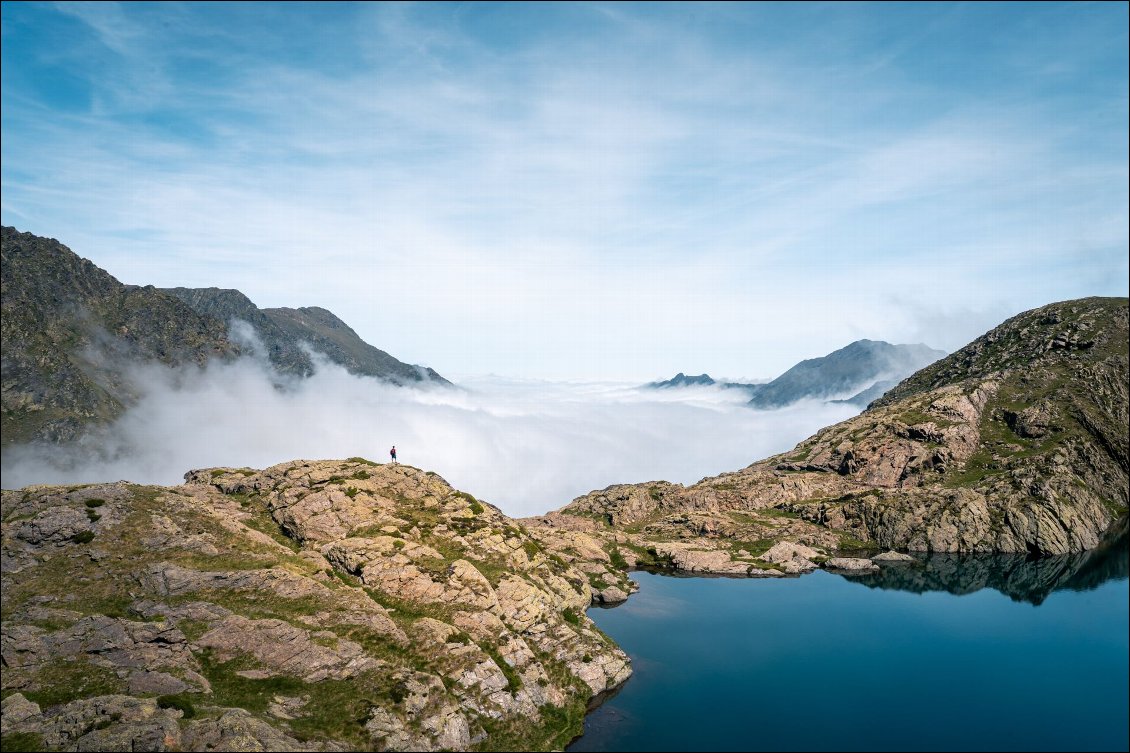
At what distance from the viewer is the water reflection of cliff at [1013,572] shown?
483ft

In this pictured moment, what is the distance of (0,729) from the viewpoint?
55.1 meters

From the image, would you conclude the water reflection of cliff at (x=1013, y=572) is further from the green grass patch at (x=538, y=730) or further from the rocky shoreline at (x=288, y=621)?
the green grass patch at (x=538, y=730)

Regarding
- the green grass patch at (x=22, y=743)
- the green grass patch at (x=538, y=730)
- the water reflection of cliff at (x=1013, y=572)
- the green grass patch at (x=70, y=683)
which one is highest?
the green grass patch at (x=70, y=683)

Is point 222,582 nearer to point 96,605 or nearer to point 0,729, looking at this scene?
point 96,605

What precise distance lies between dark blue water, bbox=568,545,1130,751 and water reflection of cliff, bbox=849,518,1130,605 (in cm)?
64

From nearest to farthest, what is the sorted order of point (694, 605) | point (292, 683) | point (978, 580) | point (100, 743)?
point (100, 743), point (292, 683), point (694, 605), point (978, 580)

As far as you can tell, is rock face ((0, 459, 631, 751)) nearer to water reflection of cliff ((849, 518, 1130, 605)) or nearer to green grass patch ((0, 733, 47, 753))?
green grass patch ((0, 733, 47, 753))

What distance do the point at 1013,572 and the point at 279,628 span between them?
179799 mm

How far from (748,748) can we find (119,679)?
75213mm

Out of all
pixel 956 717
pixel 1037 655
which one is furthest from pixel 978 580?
pixel 956 717

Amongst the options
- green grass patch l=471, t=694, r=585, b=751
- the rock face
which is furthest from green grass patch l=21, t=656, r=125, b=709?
green grass patch l=471, t=694, r=585, b=751

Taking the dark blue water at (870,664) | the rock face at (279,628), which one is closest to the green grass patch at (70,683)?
the rock face at (279,628)

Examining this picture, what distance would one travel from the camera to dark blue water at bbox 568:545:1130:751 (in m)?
80.5

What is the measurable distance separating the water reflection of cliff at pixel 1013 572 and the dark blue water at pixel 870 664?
2.11 ft
